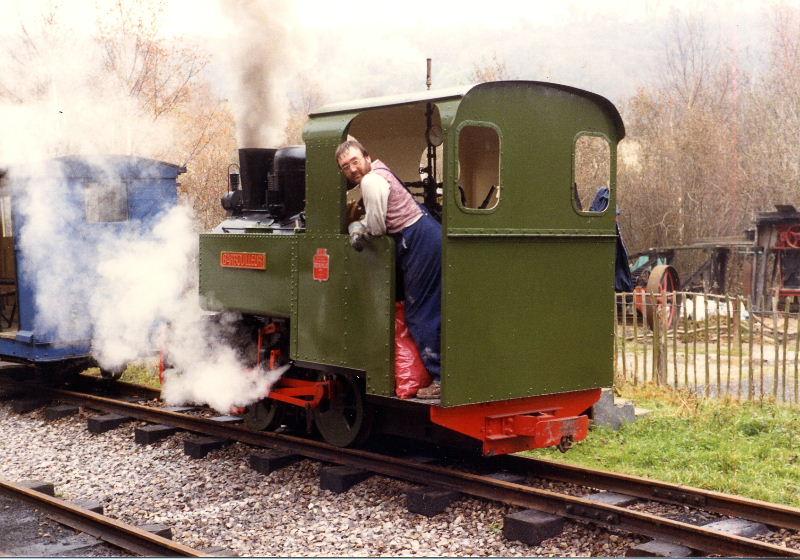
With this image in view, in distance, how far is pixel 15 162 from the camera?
10.1 metres

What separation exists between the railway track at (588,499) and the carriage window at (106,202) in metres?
3.96

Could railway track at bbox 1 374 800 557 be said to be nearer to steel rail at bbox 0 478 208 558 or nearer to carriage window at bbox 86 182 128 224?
steel rail at bbox 0 478 208 558

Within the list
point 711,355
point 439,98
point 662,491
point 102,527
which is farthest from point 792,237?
point 102,527

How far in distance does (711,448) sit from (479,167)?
2.93 metres

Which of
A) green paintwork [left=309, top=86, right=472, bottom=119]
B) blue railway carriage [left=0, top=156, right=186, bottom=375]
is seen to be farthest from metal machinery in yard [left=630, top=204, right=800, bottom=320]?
green paintwork [left=309, top=86, right=472, bottom=119]

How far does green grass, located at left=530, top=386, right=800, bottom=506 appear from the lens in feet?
21.5

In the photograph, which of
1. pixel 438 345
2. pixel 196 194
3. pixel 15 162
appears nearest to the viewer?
pixel 438 345

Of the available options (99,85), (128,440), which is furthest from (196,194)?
(128,440)

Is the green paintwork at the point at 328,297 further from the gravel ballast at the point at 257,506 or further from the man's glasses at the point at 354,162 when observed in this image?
the gravel ballast at the point at 257,506

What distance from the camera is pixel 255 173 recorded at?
7.92 meters

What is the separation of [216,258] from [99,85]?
10.6 metres

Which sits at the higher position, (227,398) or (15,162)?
(15,162)

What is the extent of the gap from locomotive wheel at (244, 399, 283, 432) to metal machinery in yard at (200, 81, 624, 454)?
0.40 meters

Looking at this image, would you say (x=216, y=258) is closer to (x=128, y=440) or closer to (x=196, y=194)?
(x=128, y=440)
